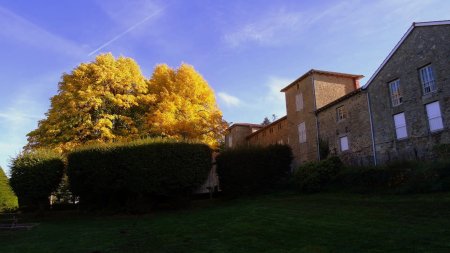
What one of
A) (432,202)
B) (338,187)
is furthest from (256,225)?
(338,187)

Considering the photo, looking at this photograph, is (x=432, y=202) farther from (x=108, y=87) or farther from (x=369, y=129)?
(x=108, y=87)

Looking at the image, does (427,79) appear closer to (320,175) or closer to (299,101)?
(320,175)

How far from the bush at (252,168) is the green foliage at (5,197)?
592 inches

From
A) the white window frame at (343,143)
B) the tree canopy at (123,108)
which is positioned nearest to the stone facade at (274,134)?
the white window frame at (343,143)

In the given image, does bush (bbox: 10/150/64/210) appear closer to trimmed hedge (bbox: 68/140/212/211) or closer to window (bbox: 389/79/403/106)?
trimmed hedge (bbox: 68/140/212/211)

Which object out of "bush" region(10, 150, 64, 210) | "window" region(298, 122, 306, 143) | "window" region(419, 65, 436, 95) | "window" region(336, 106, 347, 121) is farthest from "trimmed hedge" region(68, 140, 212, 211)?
"window" region(298, 122, 306, 143)

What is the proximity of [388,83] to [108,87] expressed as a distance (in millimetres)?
21205

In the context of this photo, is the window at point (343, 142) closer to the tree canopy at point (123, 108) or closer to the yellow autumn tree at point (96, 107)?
the tree canopy at point (123, 108)

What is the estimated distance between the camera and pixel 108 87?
29.4 m

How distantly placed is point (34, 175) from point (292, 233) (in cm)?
1826

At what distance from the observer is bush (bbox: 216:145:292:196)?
88.9 ft

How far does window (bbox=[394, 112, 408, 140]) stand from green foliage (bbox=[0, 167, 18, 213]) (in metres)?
27.7

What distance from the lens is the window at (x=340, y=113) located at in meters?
32.0

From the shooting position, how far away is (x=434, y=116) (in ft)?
79.3
